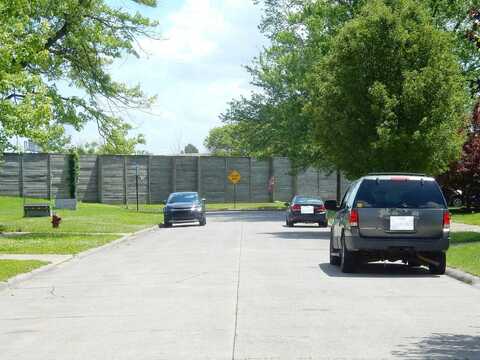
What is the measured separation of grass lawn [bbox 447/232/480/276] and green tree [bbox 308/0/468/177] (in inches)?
146

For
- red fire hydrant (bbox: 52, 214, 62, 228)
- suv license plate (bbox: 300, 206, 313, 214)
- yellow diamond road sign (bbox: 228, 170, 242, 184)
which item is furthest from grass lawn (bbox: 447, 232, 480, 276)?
yellow diamond road sign (bbox: 228, 170, 242, 184)

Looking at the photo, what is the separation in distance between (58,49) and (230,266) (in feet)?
55.7

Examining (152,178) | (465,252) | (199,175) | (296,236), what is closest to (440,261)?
(465,252)

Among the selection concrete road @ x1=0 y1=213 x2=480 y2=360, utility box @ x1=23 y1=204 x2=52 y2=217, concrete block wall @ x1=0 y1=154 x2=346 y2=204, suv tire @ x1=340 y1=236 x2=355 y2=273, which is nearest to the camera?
concrete road @ x1=0 y1=213 x2=480 y2=360

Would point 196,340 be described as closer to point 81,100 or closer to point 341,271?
point 341,271

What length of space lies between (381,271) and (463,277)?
218cm

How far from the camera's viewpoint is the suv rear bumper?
635 inches

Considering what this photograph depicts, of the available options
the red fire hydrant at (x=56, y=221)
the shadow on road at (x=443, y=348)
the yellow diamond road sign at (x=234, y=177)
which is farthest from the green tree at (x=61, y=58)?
the yellow diamond road sign at (x=234, y=177)

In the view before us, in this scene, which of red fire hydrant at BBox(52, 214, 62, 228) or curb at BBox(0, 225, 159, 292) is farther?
red fire hydrant at BBox(52, 214, 62, 228)

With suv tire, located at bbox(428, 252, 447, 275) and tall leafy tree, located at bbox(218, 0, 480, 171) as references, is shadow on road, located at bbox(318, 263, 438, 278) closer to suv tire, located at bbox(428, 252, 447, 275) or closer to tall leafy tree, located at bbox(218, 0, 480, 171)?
suv tire, located at bbox(428, 252, 447, 275)

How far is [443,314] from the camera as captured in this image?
11.2m

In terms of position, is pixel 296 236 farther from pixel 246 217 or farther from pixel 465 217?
pixel 246 217

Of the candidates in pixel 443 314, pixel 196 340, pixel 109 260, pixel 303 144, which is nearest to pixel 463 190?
pixel 303 144

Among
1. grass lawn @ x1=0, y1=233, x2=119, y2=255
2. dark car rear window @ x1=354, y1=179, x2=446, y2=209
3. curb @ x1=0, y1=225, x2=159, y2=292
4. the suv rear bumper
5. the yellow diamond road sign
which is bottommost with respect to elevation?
curb @ x1=0, y1=225, x2=159, y2=292
